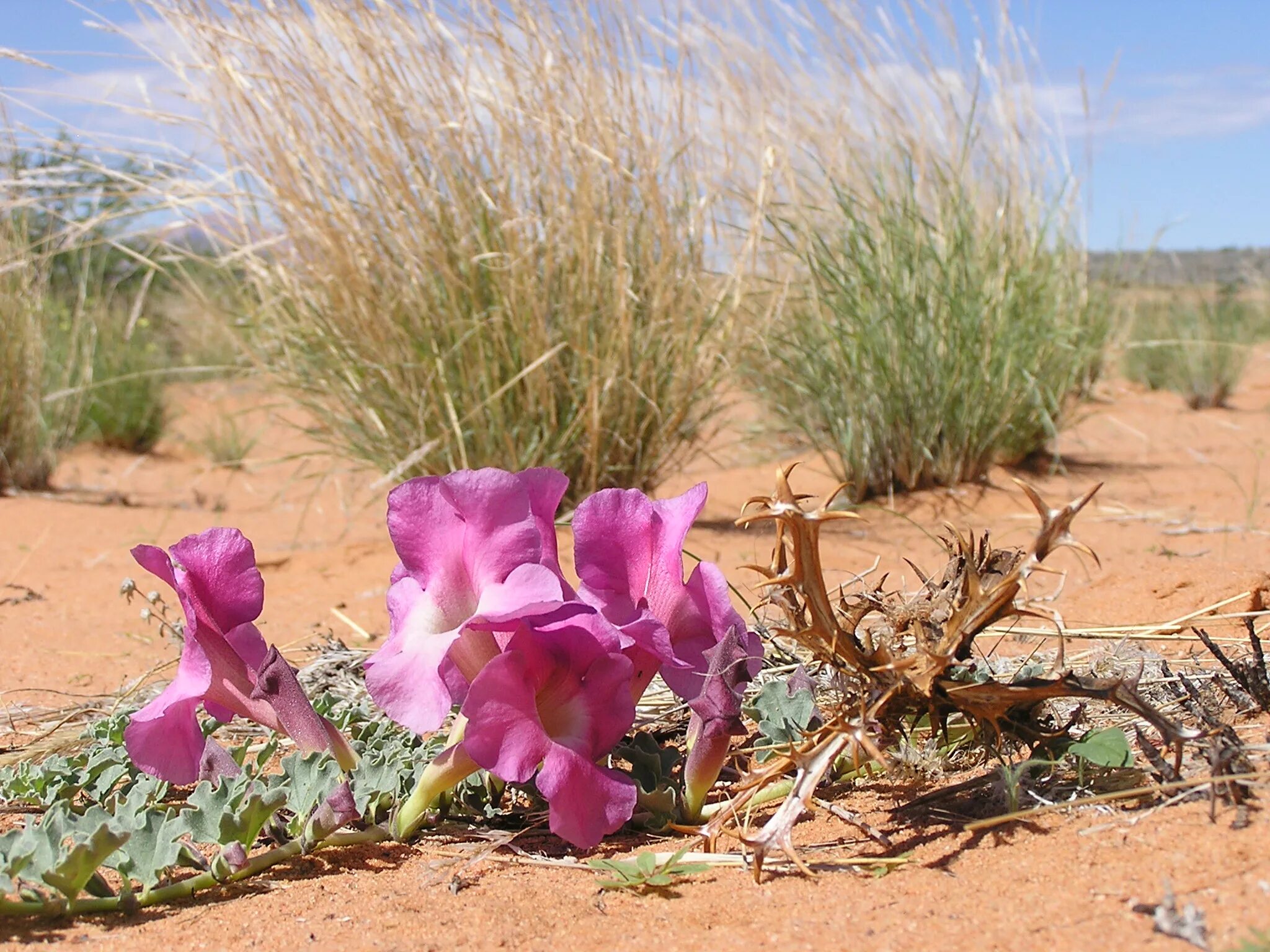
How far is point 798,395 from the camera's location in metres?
4.71

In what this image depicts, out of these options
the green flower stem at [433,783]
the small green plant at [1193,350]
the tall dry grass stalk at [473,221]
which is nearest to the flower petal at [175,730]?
the green flower stem at [433,783]

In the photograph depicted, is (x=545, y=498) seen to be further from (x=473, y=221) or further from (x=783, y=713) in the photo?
(x=473, y=221)

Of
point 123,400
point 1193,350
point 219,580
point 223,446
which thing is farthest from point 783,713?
point 1193,350

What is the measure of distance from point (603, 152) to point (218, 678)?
236cm

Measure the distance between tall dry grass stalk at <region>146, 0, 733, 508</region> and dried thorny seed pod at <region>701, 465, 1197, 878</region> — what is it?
2.03 m

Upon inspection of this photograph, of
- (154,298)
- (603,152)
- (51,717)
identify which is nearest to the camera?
(51,717)

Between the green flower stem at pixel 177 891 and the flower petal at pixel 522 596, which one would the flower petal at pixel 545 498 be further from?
the green flower stem at pixel 177 891

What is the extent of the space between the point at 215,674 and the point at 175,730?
0.07 m

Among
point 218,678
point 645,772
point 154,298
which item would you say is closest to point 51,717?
point 218,678

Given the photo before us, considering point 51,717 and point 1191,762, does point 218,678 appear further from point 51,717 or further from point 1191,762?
point 1191,762

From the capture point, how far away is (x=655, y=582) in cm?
130

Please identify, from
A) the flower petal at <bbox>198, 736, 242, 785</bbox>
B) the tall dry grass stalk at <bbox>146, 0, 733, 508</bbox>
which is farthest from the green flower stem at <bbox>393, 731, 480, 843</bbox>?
the tall dry grass stalk at <bbox>146, 0, 733, 508</bbox>

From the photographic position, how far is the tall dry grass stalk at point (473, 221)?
3234 millimetres

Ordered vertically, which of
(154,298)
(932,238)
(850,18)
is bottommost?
(154,298)
